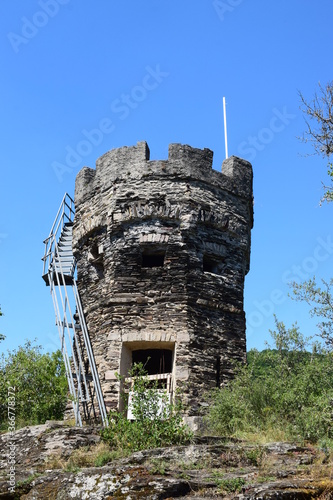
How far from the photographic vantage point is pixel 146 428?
10.8 m

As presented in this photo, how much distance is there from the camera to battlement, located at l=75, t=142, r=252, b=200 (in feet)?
49.2

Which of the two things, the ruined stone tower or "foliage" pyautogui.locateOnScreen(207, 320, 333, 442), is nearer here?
"foliage" pyautogui.locateOnScreen(207, 320, 333, 442)

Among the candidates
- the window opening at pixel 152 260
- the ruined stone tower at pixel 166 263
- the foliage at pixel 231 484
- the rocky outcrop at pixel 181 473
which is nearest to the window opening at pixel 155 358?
the ruined stone tower at pixel 166 263

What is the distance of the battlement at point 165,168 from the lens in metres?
15.0

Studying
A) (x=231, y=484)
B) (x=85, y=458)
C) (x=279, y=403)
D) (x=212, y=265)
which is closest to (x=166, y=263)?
(x=212, y=265)

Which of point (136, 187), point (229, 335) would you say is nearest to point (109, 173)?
point (136, 187)

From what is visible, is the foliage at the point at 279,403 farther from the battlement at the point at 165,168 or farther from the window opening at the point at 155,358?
the battlement at the point at 165,168

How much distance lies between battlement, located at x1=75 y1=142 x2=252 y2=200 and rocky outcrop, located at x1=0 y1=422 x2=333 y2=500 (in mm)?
6481

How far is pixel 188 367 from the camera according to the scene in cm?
1320

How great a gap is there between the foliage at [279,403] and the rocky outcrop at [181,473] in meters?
0.82

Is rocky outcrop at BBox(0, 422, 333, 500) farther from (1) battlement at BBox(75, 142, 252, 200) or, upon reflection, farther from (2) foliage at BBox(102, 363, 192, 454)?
(1) battlement at BBox(75, 142, 252, 200)

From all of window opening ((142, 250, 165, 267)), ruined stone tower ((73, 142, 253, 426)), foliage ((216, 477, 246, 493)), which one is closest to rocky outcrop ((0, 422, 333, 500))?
foliage ((216, 477, 246, 493))

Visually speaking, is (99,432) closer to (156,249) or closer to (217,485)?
(217,485)

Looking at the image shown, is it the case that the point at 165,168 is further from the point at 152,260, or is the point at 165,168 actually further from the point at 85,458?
the point at 85,458
